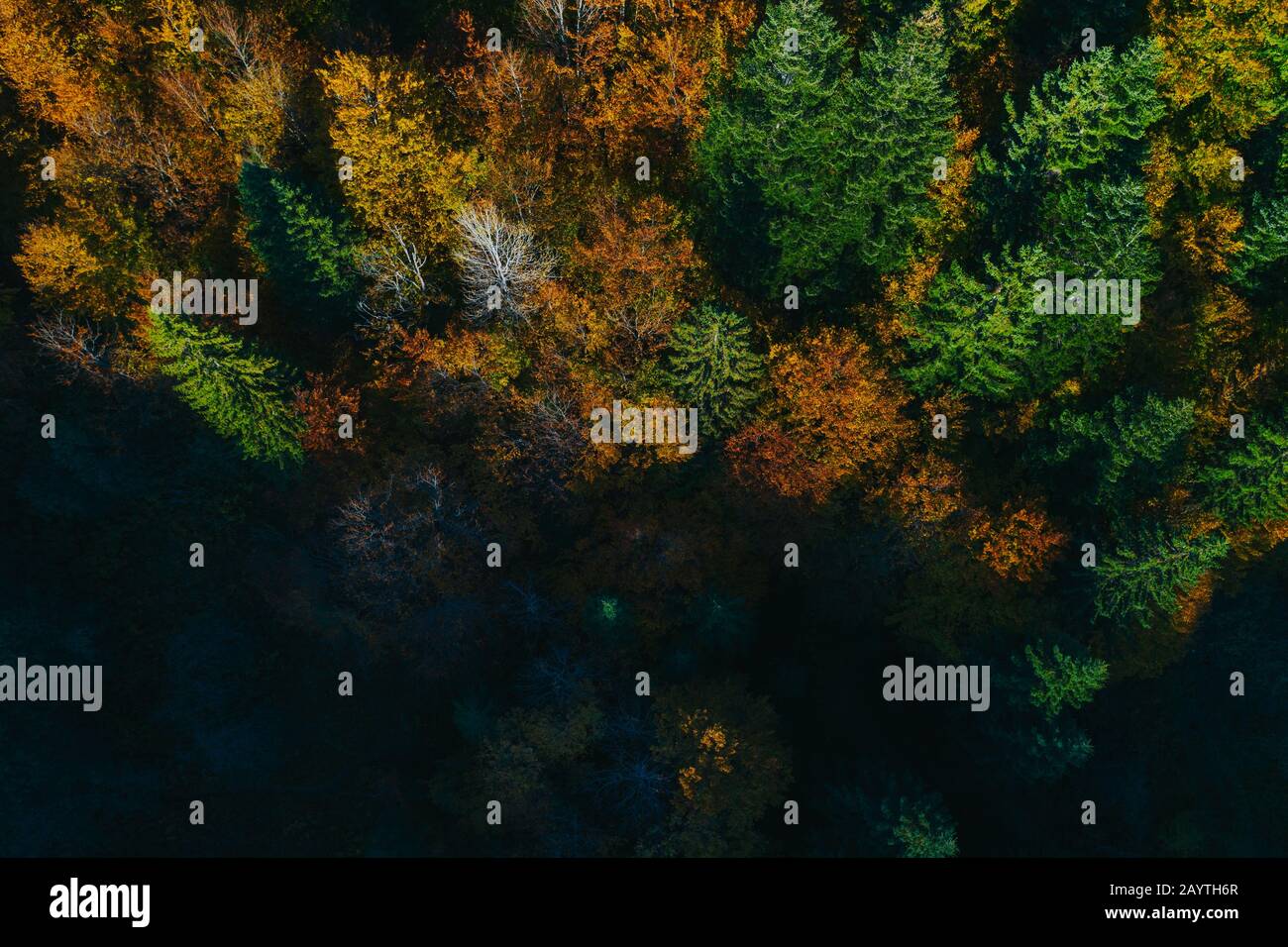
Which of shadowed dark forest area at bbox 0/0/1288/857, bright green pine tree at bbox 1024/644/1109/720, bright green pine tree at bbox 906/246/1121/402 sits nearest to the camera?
bright green pine tree at bbox 1024/644/1109/720

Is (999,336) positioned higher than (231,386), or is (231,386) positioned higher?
(999,336)

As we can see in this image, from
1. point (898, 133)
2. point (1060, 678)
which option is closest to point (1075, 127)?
point (898, 133)

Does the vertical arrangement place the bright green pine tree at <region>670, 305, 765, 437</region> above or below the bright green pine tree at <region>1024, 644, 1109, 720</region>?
above

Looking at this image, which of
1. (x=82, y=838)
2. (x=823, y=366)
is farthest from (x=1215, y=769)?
(x=82, y=838)

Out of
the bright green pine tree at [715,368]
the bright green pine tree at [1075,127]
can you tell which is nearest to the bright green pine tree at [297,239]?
the bright green pine tree at [715,368]

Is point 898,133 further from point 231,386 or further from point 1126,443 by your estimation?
point 231,386

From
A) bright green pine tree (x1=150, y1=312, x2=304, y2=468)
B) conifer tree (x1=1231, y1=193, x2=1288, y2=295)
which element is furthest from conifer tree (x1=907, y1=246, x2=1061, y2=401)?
bright green pine tree (x1=150, y1=312, x2=304, y2=468)

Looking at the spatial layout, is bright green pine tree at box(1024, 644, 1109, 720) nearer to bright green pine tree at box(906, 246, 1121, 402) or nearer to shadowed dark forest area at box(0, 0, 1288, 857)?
shadowed dark forest area at box(0, 0, 1288, 857)
